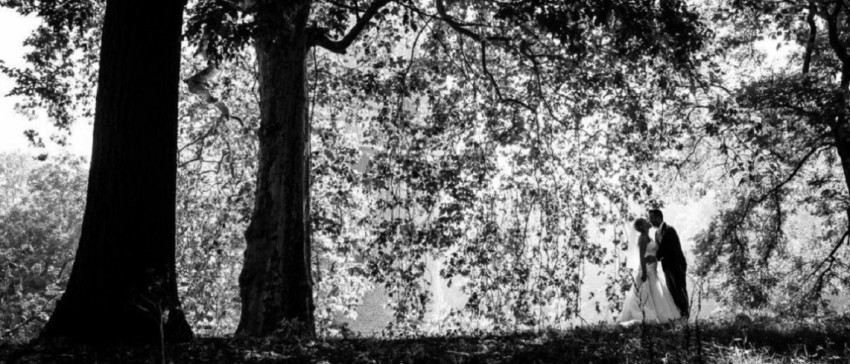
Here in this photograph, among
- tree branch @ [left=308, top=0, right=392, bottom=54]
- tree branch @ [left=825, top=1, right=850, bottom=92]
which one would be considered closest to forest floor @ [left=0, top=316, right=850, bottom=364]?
tree branch @ [left=308, top=0, right=392, bottom=54]

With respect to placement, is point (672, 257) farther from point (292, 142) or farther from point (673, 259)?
point (292, 142)

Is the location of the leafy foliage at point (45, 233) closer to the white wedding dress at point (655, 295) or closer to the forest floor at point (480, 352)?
the white wedding dress at point (655, 295)

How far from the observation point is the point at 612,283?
11695 millimetres

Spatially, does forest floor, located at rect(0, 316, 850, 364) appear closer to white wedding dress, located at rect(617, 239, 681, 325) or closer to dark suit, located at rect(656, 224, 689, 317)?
dark suit, located at rect(656, 224, 689, 317)

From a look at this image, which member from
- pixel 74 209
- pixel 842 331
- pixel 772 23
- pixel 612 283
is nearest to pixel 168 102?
pixel 842 331

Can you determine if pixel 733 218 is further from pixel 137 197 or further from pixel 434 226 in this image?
pixel 137 197

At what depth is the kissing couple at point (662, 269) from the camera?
929cm

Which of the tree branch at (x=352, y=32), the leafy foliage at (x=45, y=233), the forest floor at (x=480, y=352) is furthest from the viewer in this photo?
the leafy foliage at (x=45, y=233)

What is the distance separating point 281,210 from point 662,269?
19.8 feet

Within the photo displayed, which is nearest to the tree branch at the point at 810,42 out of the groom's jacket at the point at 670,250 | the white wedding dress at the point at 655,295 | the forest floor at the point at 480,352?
the groom's jacket at the point at 670,250

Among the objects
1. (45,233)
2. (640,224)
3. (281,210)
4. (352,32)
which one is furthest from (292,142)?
(45,233)

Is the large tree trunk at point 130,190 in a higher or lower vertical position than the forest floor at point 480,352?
higher

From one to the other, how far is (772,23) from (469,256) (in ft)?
30.6

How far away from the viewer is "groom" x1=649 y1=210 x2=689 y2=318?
9227mm
